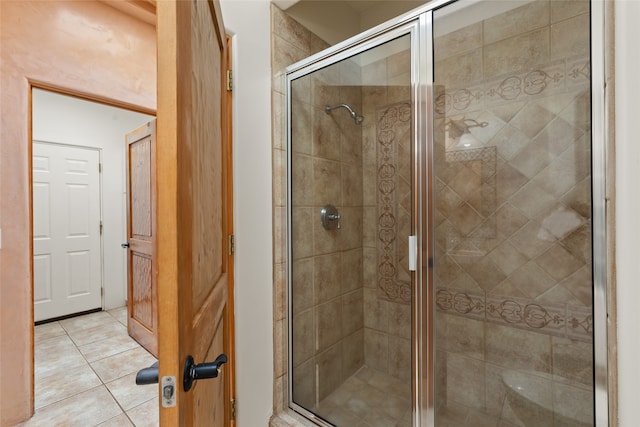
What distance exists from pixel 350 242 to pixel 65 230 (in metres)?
3.39

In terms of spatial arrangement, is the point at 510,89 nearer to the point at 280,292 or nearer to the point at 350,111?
the point at 350,111

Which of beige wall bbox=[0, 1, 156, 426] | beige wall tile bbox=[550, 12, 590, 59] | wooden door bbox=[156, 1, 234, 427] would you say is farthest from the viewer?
beige wall bbox=[0, 1, 156, 426]

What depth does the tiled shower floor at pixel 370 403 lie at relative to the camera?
4.52 ft

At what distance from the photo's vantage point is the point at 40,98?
2.98 m

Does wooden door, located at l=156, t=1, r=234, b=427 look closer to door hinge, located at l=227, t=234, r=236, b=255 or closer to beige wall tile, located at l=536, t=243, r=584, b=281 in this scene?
door hinge, located at l=227, t=234, r=236, b=255

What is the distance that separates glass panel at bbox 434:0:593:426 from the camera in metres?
1.17

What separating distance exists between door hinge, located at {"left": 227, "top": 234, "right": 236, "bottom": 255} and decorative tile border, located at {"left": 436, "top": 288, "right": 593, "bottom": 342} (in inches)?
37.0

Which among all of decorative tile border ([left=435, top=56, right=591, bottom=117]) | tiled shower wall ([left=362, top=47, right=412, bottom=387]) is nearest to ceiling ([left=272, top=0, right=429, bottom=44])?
tiled shower wall ([left=362, top=47, right=412, bottom=387])

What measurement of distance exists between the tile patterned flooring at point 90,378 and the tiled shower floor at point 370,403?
105 cm

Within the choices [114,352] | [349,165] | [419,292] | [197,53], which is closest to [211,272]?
[197,53]

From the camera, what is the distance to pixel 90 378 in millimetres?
2061

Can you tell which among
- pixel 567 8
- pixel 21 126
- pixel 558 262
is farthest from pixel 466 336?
pixel 21 126

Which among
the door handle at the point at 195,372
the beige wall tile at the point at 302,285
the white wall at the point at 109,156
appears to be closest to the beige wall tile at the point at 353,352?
the beige wall tile at the point at 302,285

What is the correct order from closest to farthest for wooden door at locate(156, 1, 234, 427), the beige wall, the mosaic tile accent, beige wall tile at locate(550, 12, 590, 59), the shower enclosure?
wooden door at locate(156, 1, 234, 427)
beige wall tile at locate(550, 12, 590, 59)
the shower enclosure
the mosaic tile accent
the beige wall
